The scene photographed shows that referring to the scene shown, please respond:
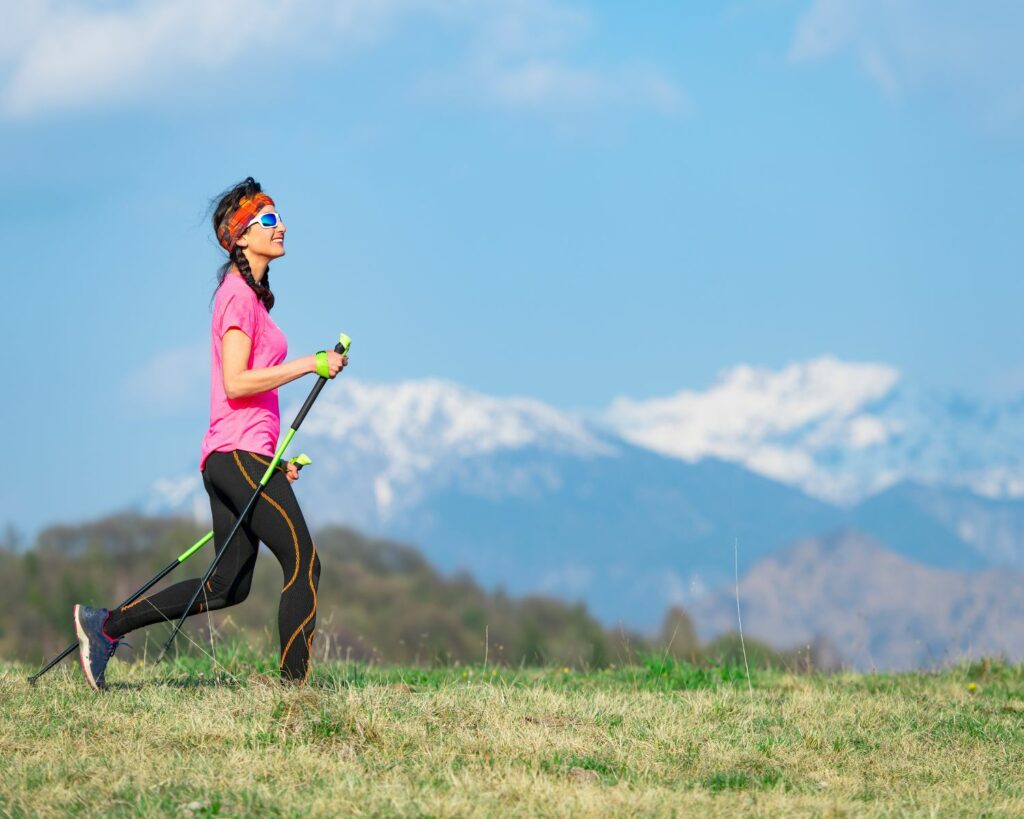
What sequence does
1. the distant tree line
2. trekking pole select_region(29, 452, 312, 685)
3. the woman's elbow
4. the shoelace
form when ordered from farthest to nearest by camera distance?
the distant tree line
the shoelace
trekking pole select_region(29, 452, 312, 685)
the woman's elbow

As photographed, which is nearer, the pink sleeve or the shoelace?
the pink sleeve

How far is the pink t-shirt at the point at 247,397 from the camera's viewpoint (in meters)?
6.50

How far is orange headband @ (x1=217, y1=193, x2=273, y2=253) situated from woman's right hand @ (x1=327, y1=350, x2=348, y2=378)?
35.1 inches

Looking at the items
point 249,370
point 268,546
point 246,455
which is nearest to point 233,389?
point 249,370

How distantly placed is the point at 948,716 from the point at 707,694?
1.38 m

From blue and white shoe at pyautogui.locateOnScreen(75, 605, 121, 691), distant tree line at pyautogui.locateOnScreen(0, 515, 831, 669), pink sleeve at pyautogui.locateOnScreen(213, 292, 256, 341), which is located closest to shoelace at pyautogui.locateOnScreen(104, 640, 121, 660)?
blue and white shoe at pyautogui.locateOnScreen(75, 605, 121, 691)

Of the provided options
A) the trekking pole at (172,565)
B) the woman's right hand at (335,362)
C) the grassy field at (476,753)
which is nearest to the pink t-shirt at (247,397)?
the trekking pole at (172,565)

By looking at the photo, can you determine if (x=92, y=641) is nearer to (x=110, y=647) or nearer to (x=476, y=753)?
(x=110, y=647)

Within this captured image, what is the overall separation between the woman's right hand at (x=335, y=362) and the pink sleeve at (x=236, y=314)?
0.47 meters

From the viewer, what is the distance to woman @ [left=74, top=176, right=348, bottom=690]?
6.42 metres

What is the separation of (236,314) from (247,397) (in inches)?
16.7

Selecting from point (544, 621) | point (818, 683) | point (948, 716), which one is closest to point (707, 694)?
point (948, 716)

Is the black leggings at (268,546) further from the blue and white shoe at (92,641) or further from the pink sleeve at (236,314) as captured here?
the pink sleeve at (236,314)

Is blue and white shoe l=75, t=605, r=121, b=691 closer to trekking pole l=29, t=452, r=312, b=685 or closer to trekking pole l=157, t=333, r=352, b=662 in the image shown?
trekking pole l=29, t=452, r=312, b=685
